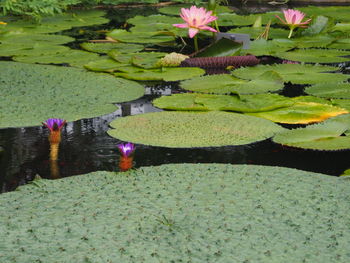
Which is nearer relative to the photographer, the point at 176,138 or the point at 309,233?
the point at 309,233

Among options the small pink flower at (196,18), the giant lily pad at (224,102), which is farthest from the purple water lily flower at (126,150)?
the small pink flower at (196,18)

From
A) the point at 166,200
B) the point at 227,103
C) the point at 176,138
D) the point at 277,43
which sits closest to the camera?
the point at 166,200

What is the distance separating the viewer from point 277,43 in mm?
4344

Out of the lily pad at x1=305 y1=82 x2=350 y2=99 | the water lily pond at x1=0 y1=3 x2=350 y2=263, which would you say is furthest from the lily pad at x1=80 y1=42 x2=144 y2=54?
the lily pad at x1=305 y1=82 x2=350 y2=99

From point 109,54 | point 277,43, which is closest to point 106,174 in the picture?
point 109,54

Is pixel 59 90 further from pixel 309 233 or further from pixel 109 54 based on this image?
pixel 309 233

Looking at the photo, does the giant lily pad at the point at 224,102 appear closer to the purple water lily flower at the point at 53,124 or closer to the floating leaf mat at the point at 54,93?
the floating leaf mat at the point at 54,93

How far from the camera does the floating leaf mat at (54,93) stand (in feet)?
9.06

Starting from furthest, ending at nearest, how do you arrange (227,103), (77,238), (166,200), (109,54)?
(109,54)
(227,103)
(166,200)
(77,238)

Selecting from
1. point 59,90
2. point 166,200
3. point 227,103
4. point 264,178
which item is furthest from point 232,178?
point 59,90

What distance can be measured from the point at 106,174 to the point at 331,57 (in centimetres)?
232

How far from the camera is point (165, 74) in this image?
11.7 feet

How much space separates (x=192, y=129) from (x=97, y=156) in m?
0.40

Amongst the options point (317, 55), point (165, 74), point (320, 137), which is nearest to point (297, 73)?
point (317, 55)
